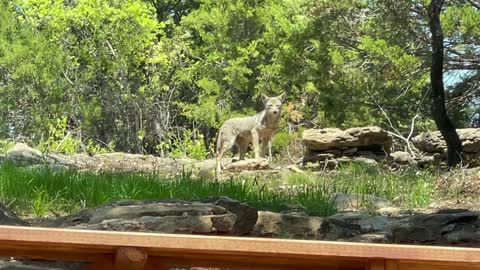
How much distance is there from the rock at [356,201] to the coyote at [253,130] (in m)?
5.28

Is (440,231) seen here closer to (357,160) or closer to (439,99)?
(439,99)

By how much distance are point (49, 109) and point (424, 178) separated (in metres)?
9.92

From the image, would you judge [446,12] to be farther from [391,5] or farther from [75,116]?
[75,116]

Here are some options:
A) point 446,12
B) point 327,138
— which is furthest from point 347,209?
point 446,12

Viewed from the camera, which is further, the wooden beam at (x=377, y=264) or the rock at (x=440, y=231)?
the rock at (x=440, y=231)

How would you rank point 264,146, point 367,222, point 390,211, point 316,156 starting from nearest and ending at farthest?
1. point 367,222
2. point 390,211
3. point 316,156
4. point 264,146

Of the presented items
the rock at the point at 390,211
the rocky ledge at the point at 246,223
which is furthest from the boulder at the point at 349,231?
the rock at the point at 390,211

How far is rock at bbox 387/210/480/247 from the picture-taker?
3.66 meters

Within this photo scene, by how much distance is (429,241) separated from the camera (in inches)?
145

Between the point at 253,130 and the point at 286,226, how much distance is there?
7.59m

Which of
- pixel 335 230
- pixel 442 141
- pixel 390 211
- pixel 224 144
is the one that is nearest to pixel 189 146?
pixel 224 144

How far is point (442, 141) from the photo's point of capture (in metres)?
10.2

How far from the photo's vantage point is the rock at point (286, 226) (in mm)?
3639

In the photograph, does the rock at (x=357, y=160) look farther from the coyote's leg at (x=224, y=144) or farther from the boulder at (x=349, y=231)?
the boulder at (x=349, y=231)
